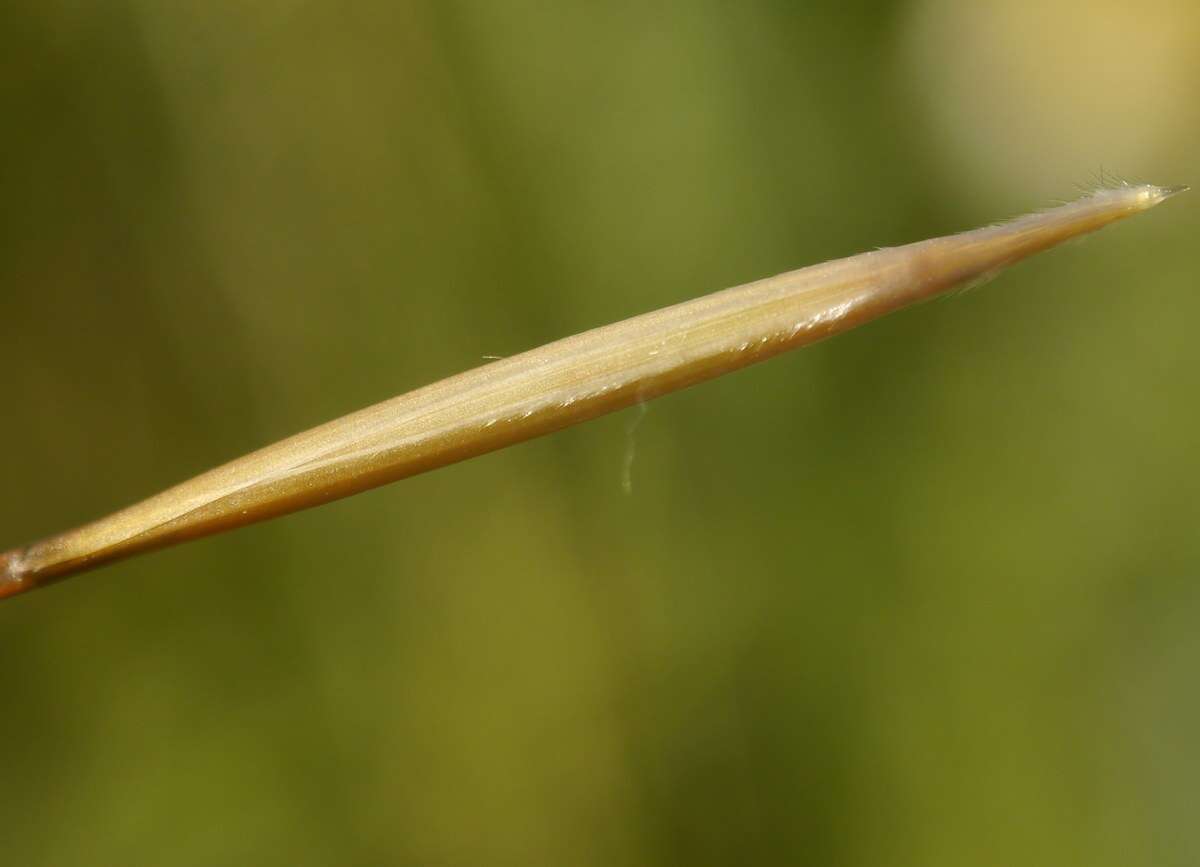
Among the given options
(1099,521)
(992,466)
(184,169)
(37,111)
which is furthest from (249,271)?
(1099,521)

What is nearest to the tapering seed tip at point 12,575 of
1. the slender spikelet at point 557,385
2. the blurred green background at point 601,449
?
the slender spikelet at point 557,385

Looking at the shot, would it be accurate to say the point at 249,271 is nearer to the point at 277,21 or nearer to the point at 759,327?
the point at 277,21

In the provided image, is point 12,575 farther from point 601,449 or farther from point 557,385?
point 601,449

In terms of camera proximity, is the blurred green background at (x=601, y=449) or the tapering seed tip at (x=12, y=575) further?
the blurred green background at (x=601, y=449)

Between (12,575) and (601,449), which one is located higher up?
(12,575)

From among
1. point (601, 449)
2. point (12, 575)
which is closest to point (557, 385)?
point (12, 575)

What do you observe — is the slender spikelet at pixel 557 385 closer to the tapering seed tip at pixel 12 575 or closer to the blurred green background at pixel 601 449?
the tapering seed tip at pixel 12 575
